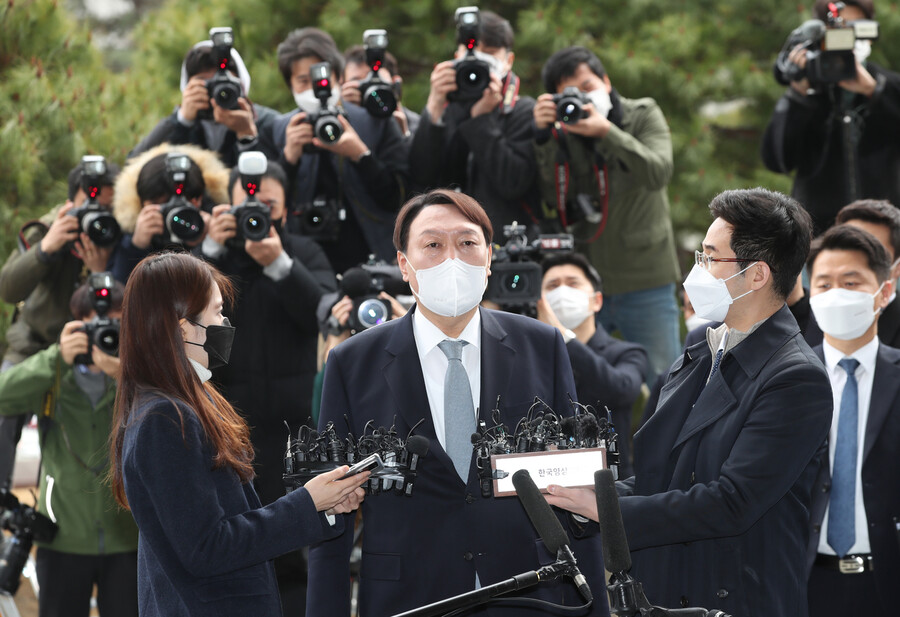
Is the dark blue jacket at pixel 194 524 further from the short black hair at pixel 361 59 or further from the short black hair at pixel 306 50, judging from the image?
the short black hair at pixel 361 59

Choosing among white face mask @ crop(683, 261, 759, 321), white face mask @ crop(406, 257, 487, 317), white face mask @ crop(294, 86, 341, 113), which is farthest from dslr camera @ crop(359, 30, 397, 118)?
white face mask @ crop(683, 261, 759, 321)

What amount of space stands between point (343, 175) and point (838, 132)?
8.85ft

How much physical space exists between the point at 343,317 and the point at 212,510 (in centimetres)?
222

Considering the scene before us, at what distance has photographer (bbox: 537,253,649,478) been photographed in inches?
206

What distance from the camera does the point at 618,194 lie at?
6.11m

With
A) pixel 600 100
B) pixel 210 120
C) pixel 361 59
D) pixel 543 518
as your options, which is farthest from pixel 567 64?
pixel 543 518

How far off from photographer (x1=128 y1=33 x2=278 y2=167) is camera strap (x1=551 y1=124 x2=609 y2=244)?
161 centimetres

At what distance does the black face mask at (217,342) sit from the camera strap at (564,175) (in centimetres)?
302

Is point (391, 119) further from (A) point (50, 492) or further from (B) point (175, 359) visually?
(B) point (175, 359)

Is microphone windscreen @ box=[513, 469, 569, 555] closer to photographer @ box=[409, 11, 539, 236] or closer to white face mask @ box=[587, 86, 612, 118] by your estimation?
photographer @ box=[409, 11, 539, 236]

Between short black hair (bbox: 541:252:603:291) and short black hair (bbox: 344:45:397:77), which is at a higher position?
short black hair (bbox: 344:45:397:77)

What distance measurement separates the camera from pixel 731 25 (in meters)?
9.80

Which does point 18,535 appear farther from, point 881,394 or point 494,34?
point 881,394

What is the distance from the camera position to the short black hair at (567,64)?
600 centimetres
